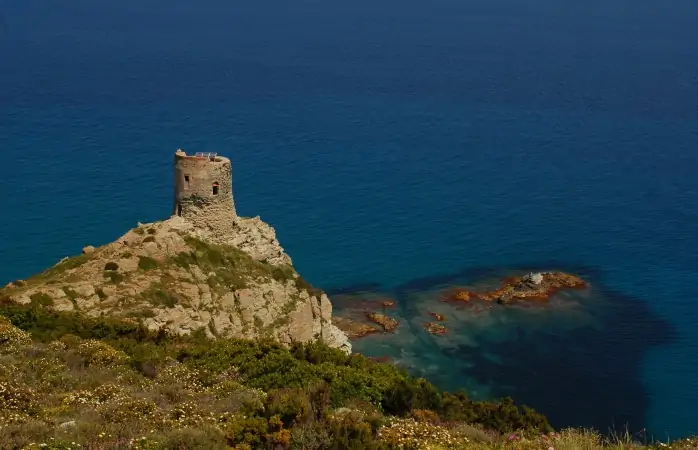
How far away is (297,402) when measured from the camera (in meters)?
19.7

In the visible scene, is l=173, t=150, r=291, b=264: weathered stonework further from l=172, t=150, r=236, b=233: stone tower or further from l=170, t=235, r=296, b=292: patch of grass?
l=170, t=235, r=296, b=292: patch of grass

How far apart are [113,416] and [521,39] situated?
608 feet

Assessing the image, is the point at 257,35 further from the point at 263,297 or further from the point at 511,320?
the point at 263,297

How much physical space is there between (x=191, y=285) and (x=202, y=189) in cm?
750

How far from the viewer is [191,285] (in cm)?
4097

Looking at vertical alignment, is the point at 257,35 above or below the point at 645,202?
above

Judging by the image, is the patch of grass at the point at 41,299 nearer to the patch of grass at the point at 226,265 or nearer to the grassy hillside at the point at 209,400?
the grassy hillside at the point at 209,400

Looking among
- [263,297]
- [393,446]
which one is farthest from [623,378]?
[393,446]

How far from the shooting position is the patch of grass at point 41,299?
3503 cm

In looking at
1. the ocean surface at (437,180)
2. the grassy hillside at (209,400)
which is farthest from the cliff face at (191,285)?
the ocean surface at (437,180)

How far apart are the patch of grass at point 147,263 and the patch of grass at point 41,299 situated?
5557 millimetres

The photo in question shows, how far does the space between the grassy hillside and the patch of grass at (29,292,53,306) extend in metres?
1.06

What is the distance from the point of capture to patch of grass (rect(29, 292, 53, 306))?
35031mm

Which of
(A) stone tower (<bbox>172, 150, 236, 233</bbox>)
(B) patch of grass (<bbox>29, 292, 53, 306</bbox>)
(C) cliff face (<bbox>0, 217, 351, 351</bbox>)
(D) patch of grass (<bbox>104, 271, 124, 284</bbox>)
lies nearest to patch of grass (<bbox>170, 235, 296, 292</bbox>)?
(C) cliff face (<bbox>0, 217, 351, 351</bbox>)
